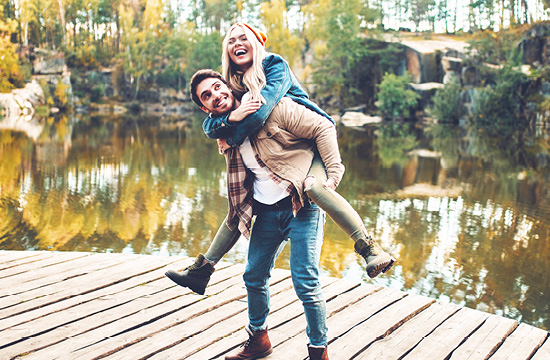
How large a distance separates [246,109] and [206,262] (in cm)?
87

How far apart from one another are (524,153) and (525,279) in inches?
480

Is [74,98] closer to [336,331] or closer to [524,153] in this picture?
[524,153]

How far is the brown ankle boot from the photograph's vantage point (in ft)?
8.90

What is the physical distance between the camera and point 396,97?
38750mm

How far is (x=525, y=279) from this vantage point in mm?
6090

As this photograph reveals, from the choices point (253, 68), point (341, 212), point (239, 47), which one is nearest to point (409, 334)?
point (341, 212)

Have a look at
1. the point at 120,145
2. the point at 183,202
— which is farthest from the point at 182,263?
the point at 120,145

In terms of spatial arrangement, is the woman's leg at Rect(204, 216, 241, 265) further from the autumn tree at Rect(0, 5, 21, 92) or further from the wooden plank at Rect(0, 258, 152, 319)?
the autumn tree at Rect(0, 5, 21, 92)

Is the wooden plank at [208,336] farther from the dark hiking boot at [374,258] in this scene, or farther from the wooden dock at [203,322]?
the dark hiking boot at [374,258]

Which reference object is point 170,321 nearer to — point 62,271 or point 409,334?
point 62,271

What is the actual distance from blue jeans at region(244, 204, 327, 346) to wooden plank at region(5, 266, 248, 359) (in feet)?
2.53

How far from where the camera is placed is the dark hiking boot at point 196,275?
281 cm

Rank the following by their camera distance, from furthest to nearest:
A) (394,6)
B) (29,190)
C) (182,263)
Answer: (394,6), (29,190), (182,263)

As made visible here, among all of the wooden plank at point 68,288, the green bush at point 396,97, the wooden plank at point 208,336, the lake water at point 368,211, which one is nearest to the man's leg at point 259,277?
the wooden plank at point 208,336
